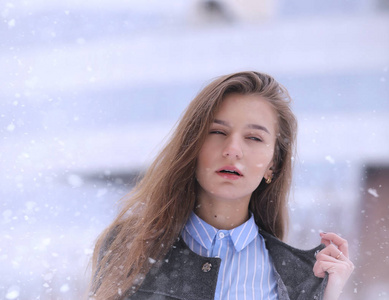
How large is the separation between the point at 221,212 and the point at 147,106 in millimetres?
10539

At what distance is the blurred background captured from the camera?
5.65 m

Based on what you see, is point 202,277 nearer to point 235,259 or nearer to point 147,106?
point 235,259

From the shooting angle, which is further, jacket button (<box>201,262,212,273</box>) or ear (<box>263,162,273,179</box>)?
ear (<box>263,162,273,179</box>)

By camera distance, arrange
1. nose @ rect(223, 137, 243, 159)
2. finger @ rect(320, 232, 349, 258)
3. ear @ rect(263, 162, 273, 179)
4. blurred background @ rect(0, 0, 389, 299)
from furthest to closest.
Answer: blurred background @ rect(0, 0, 389, 299) → ear @ rect(263, 162, 273, 179) → finger @ rect(320, 232, 349, 258) → nose @ rect(223, 137, 243, 159)

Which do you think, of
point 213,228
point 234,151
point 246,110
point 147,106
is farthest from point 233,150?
point 147,106

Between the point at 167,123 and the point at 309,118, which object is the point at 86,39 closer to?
the point at 167,123

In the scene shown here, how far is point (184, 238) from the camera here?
1.79 m

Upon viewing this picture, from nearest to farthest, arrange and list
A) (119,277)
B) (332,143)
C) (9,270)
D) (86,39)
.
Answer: (119,277) < (9,270) < (332,143) < (86,39)

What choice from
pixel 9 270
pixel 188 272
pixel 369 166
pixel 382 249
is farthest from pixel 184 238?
pixel 369 166

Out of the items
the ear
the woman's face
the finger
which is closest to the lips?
the woman's face

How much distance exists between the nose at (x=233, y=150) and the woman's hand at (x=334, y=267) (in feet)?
1.41

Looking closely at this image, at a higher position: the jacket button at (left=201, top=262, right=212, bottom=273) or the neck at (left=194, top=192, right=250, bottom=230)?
the neck at (left=194, top=192, right=250, bottom=230)

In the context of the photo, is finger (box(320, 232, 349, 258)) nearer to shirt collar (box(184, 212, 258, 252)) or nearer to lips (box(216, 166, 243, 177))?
shirt collar (box(184, 212, 258, 252))

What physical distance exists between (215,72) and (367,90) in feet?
13.5
